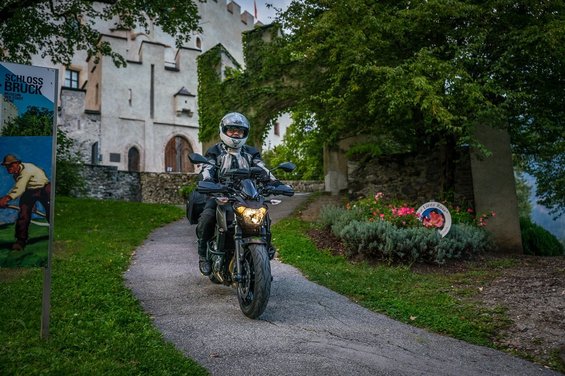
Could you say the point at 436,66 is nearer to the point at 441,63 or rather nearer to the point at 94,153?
the point at 441,63

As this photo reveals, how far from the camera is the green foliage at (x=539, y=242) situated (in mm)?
13320

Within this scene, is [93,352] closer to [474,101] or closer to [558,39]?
[474,101]

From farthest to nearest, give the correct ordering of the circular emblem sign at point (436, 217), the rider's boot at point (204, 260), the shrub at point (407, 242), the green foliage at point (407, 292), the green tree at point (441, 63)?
1. the circular emblem sign at point (436, 217)
2. the green tree at point (441, 63)
3. the shrub at point (407, 242)
4. the rider's boot at point (204, 260)
5. the green foliage at point (407, 292)

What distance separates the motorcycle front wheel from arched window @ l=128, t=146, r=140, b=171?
2856cm

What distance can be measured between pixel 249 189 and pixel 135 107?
2947 cm

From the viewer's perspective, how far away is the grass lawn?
353 cm

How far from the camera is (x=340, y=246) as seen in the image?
34.3 ft

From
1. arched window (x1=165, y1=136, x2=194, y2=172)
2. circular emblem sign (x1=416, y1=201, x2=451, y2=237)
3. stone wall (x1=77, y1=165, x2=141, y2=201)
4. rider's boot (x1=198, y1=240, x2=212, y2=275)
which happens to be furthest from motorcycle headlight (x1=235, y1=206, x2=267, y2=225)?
arched window (x1=165, y1=136, x2=194, y2=172)

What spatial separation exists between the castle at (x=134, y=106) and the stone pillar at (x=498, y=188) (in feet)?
77.1

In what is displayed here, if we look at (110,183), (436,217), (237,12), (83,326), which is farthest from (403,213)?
(237,12)

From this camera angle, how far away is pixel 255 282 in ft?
15.8

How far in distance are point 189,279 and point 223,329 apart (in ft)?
7.99

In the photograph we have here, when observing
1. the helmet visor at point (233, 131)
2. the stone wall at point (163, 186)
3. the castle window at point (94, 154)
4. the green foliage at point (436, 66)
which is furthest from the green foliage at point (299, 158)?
the helmet visor at point (233, 131)

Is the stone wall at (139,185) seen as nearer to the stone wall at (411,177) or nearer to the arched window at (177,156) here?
the arched window at (177,156)
